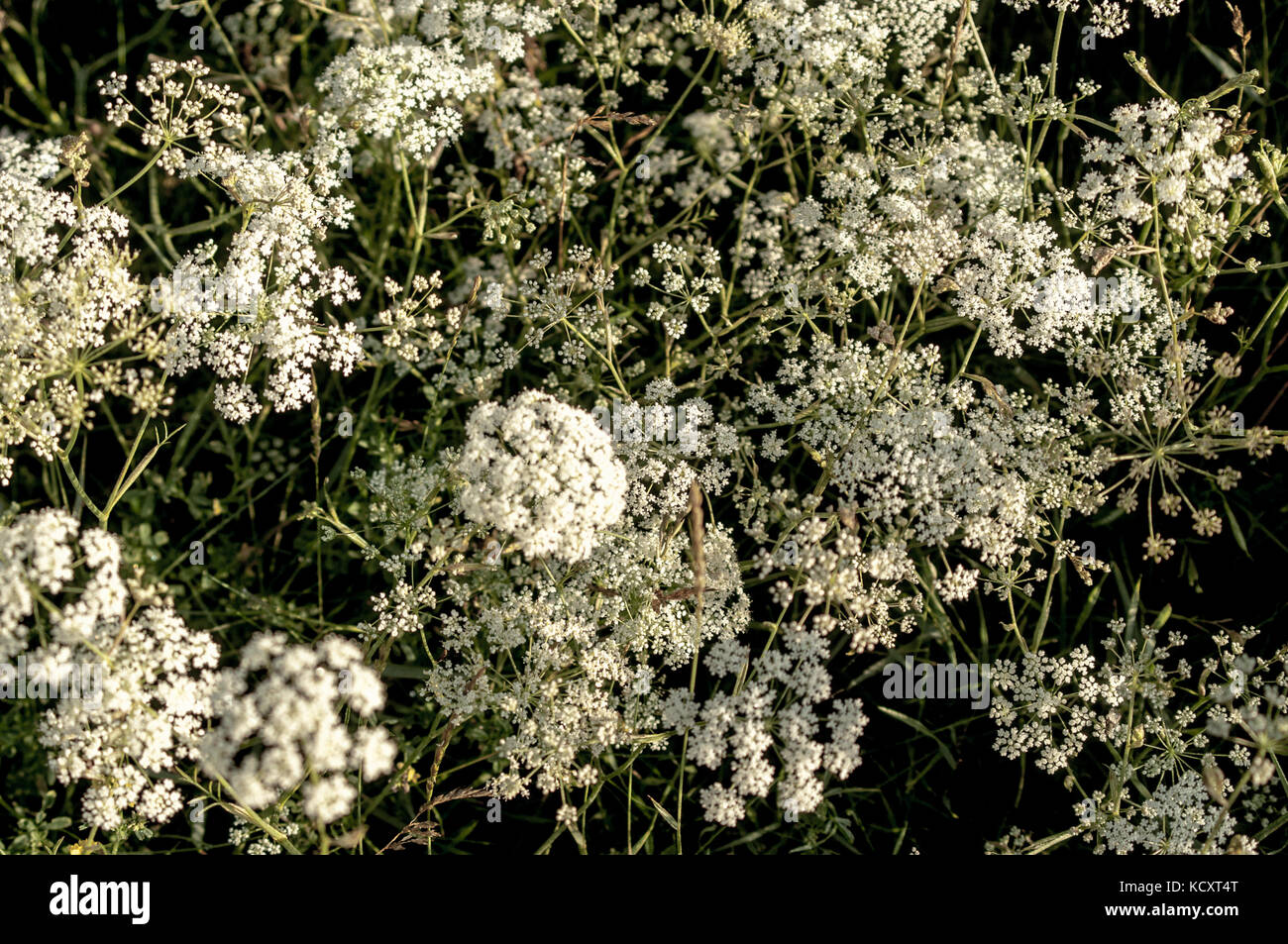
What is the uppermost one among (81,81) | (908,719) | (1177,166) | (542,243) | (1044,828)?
(81,81)

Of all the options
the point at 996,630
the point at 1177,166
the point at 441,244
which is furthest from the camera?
the point at 441,244

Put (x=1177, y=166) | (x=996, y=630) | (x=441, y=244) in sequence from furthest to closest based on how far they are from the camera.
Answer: (x=441, y=244) → (x=996, y=630) → (x=1177, y=166)

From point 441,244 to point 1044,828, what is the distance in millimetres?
4876

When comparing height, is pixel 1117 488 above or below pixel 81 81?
below

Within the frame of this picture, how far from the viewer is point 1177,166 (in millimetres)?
4660

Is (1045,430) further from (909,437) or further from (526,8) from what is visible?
(526,8)

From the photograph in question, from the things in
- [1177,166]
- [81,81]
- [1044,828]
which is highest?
[81,81]
